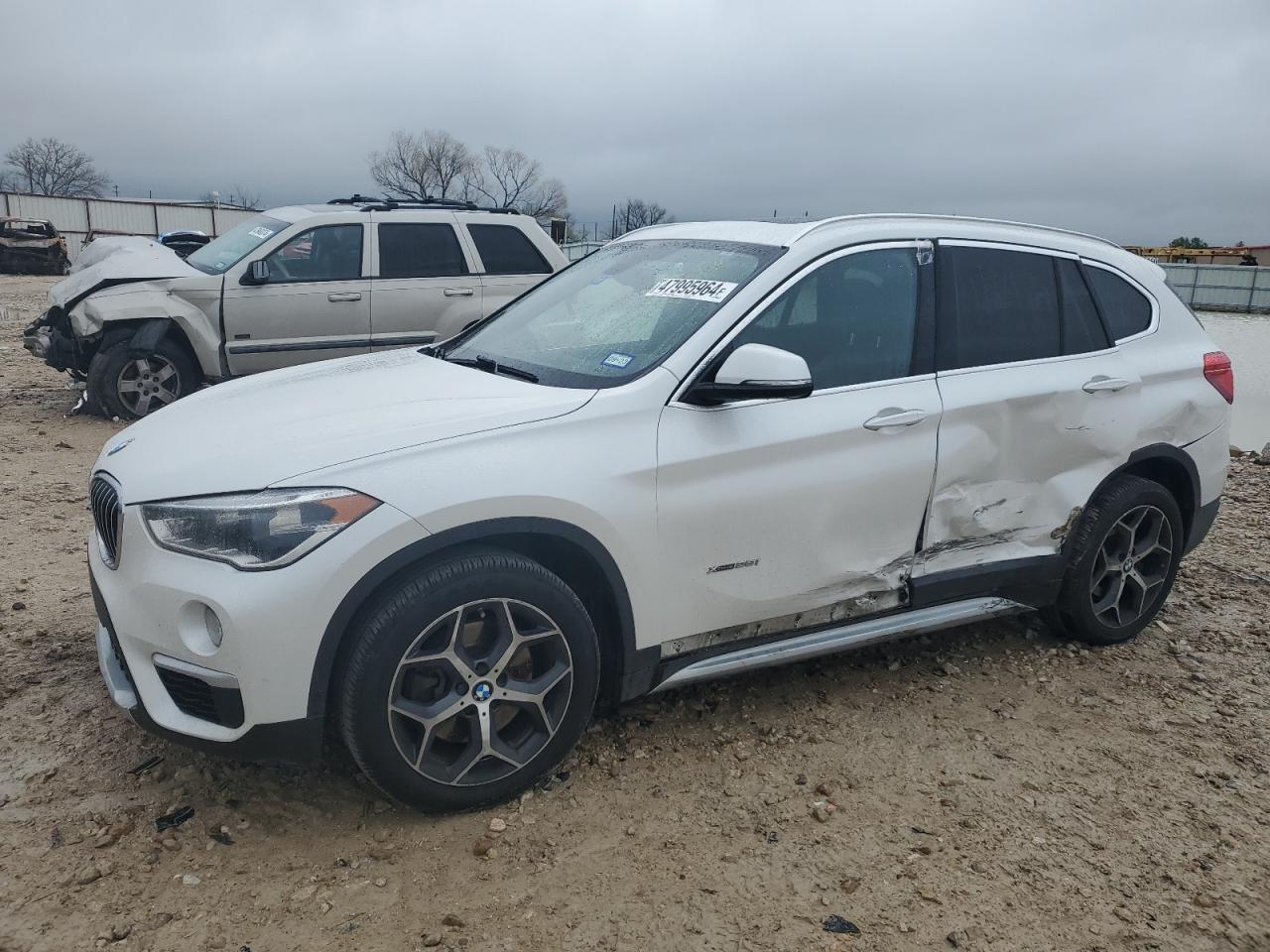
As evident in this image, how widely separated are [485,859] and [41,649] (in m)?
2.34

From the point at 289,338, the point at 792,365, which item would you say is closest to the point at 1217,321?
the point at 289,338

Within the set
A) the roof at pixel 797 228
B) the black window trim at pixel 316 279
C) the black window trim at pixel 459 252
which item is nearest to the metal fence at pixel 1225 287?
the black window trim at pixel 459 252

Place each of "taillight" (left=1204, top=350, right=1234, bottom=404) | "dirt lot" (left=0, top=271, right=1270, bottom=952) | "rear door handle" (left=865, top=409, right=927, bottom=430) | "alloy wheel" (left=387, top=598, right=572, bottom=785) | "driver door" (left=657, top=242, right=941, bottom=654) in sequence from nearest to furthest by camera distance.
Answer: "dirt lot" (left=0, top=271, right=1270, bottom=952)
"alloy wheel" (left=387, top=598, right=572, bottom=785)
"driver door" (left=657, top=242, right=941, bottom=654)
"rear door handle" (left=865, top=409, right=927, bottom=430)
"taillight" (left=1204, top=350, right=1234, bottom=404)

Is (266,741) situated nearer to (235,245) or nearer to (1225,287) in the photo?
(235,245)

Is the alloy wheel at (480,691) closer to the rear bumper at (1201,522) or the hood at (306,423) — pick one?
the hood at (306,423)

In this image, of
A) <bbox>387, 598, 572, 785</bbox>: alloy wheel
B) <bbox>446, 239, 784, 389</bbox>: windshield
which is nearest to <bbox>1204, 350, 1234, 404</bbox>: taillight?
<bbox>446, 239, 784, 389</bbox>: windshield

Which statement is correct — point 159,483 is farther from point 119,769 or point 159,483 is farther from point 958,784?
point 958,784

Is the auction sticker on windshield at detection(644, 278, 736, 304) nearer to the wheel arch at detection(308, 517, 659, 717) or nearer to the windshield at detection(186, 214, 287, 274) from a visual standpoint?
the wheel arch at detection(308, 517, 659, 717)

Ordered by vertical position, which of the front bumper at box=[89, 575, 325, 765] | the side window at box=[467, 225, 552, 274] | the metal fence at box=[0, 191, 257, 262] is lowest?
the front bumper at box=[89, 575, 325, 765]

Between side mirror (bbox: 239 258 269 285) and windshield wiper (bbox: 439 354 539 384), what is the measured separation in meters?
5.07

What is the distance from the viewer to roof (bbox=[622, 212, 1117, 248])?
360cm

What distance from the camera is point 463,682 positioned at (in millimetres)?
2861

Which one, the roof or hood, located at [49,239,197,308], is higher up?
the roof

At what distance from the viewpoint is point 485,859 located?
9.26 ft
